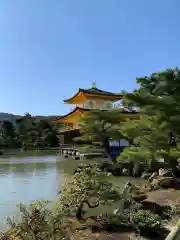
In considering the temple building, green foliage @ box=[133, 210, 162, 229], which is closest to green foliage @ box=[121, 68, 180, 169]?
green foliage @ box=[133, 210, 162, 229]

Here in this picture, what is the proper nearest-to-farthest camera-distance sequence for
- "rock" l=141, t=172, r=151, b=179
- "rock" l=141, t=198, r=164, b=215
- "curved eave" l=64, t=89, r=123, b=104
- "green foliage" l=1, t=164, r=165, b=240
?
"green foliage" l=1, t=164, r=165, b=240
"rock" l=141, t=198, r=164, b=215
"rock" l=141, t=172, r=151, b=179
"curved eave" l=64, t=89, r=123, b=104

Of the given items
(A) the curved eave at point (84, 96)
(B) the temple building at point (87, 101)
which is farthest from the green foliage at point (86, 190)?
(A) the curved eave at point (84, 96)

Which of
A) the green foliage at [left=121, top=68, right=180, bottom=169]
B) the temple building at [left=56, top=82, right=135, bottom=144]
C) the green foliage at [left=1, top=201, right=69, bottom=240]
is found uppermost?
the temple building at [left=56, top=82, right=135, bottom=144]

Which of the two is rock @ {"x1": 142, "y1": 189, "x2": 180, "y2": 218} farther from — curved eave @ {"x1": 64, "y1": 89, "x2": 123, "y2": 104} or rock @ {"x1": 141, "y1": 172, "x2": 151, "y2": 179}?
curved eave @ {"x1": 64, "y1": 89, "x2": 123, "y2": 104}

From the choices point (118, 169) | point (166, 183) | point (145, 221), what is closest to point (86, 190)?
point (145, 221)

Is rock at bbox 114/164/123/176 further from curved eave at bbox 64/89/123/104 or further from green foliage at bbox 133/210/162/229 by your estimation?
curved eave at bbox 64/89/123/104

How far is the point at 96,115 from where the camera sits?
8.20 meters

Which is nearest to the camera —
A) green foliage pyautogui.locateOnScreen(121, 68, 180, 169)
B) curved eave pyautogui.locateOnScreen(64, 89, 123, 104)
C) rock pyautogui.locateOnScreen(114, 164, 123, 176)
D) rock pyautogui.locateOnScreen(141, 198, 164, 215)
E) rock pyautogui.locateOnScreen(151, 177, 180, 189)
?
green foliage pyautogui.locateOnScreen(121, 68, 180, 169)

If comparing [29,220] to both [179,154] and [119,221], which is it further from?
[179,154]

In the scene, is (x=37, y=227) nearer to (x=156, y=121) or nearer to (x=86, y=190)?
(x=86, y=190)

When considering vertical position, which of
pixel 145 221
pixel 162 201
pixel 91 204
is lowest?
pixel 162 201

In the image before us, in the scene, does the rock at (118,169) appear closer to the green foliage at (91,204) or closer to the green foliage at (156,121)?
the green foliage at (156,121)

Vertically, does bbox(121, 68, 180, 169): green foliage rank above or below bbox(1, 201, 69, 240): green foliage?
above

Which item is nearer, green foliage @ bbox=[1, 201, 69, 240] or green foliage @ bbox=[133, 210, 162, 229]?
green foliage @ bbox=[1, 201, 69, 240]
